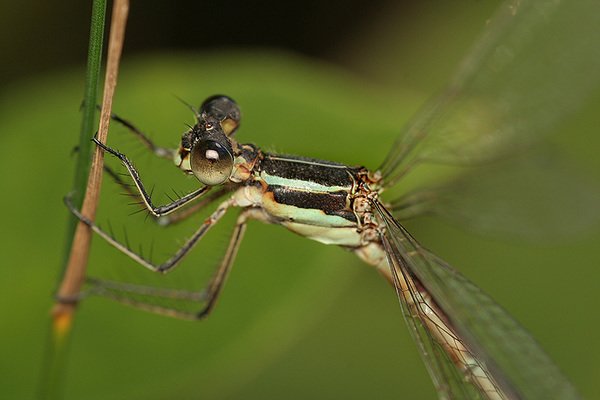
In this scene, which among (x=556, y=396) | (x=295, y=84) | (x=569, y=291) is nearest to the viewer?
(x=556, y=396)

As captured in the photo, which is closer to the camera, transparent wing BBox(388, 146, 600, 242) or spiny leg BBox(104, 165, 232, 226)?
spiny leg BBox(104, 165, 232, 226)

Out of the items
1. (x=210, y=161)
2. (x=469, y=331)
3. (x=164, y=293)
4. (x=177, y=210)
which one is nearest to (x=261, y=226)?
(x=164, y=293)

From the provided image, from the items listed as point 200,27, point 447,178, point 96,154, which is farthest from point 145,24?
point 96,154

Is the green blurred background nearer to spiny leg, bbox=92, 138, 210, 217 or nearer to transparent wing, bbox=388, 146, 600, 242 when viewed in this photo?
spiny leg, bbox=92, 138, 210, 217

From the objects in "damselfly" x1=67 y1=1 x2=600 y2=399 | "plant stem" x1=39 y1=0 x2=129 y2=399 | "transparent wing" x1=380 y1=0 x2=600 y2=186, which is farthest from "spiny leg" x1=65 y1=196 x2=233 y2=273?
"transparent wing" x1=380 y1=0 x2=600 y2=186

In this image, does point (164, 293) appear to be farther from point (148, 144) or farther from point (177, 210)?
point (148, 144)

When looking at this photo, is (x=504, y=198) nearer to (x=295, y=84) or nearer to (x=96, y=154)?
(x=295, y=84)

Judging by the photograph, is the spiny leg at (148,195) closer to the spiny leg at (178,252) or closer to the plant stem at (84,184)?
the plant stem at (84,184)

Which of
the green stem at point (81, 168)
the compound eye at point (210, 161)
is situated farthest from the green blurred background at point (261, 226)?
the compound eye at point (210, 161)
